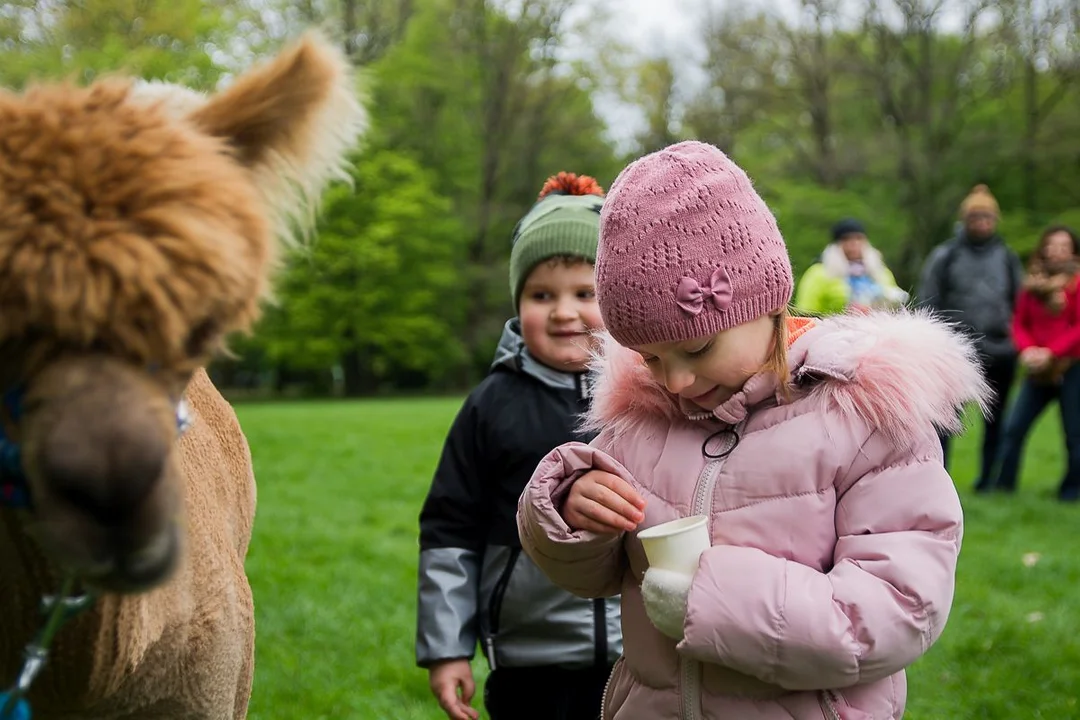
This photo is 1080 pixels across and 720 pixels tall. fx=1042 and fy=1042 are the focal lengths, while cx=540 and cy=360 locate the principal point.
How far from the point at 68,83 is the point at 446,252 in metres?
36.2

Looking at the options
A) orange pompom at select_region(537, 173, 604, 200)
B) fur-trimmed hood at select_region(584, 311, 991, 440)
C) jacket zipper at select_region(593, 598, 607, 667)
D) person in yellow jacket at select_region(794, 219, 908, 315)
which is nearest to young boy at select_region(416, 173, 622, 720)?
jacket zipper at select_region(593, 598, 607, 667)

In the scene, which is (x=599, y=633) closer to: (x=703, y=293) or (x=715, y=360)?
(x=715, y=360)

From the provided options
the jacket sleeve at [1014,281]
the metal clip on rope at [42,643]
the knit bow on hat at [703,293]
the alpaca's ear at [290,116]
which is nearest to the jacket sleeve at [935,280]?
the jacket sleeve at [1014,281]

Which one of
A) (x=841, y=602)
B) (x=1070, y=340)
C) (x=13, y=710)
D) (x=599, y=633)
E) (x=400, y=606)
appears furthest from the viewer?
(x=1070, y=340)

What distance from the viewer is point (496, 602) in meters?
2.92

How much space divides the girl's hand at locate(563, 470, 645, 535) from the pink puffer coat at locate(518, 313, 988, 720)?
0.12 feet

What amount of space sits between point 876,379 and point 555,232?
1.17m

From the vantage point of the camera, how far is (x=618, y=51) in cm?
3831

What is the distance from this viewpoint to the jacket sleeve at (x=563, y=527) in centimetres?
209

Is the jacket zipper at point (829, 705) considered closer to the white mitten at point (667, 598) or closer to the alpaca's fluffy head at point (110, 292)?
the white mitten at point (667, 598)

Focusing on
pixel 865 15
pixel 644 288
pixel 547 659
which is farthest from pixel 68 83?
pixel 865 15

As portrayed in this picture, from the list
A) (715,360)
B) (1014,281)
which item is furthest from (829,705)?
(1014,281)

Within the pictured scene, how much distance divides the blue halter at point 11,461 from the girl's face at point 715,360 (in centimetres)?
116

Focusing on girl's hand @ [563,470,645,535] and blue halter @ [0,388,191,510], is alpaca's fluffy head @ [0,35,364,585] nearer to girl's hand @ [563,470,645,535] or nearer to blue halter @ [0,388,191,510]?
blue halter @ [0,388,191,510]
